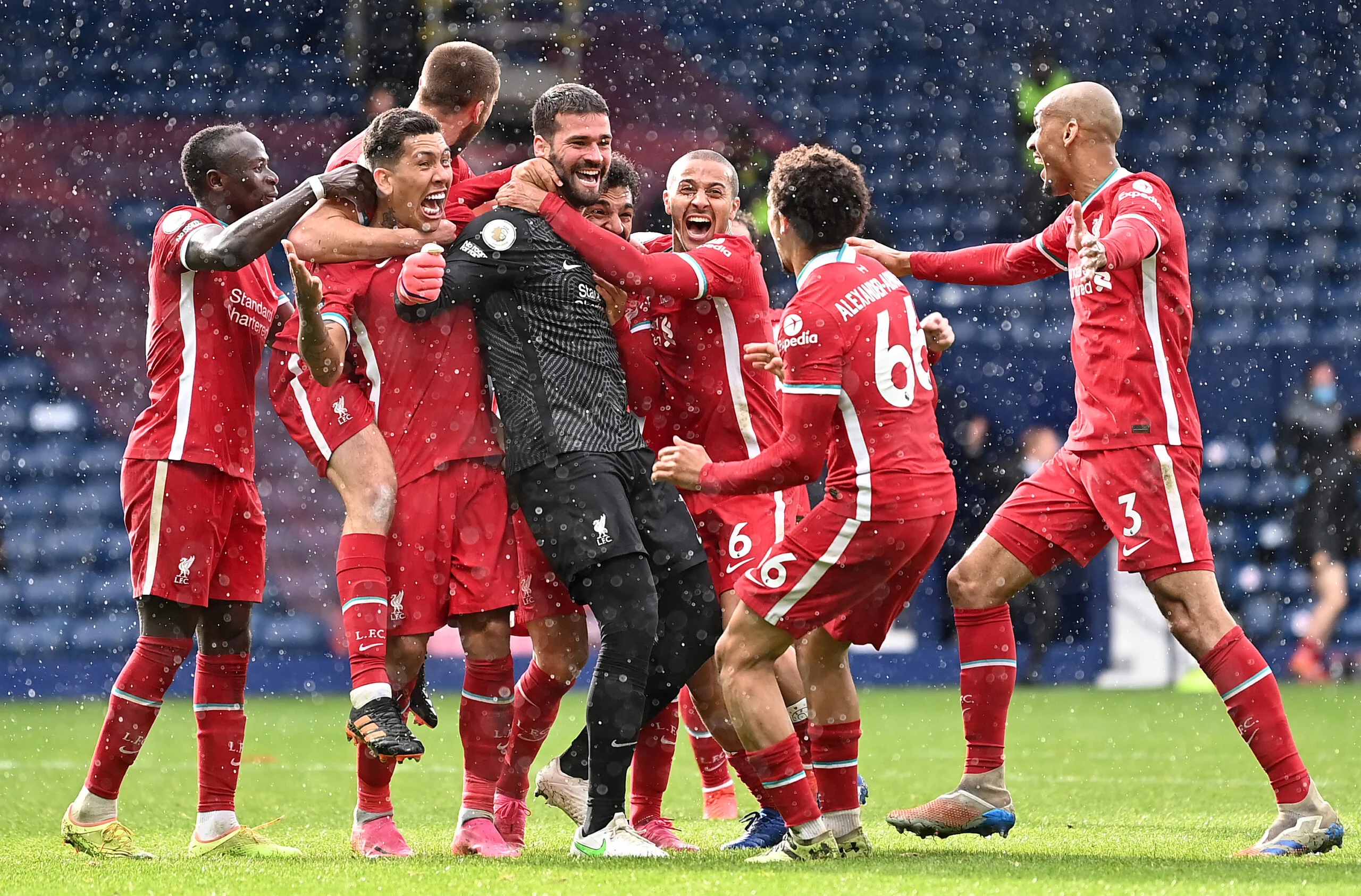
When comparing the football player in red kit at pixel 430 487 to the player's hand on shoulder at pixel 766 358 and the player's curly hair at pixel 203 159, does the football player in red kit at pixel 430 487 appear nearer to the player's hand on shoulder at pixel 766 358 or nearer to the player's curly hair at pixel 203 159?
the player's curly hair at pixel 203 159

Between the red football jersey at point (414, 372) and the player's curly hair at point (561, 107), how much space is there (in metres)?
0.63

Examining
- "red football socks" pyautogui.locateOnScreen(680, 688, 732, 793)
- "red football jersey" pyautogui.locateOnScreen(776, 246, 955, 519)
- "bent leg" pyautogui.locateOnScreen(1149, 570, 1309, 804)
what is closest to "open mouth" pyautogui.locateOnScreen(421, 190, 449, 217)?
"red football jersey" pyautogui.locateOnScreen(776, 246, 955, 519)

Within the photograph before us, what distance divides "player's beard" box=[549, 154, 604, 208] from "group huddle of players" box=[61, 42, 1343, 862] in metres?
0.01

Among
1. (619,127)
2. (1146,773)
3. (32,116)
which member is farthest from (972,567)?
(32,116)

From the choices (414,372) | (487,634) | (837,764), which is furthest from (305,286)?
(837,764)

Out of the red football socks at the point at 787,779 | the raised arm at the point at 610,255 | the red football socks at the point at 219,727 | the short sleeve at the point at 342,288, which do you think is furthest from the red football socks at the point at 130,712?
the red football socks at the point at 787,779

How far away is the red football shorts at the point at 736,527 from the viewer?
5266 mm

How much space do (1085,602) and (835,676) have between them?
955cm

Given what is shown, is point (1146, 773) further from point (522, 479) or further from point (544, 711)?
point (522, 479)

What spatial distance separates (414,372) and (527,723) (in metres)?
1.19

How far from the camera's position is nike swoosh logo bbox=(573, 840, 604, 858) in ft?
15.3

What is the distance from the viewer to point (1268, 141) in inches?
674

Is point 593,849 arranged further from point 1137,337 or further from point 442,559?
point 1137,337

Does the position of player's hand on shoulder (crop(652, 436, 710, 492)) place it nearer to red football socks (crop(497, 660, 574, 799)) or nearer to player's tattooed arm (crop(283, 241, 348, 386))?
red football socks (crop(497, 660, 574, 799))
